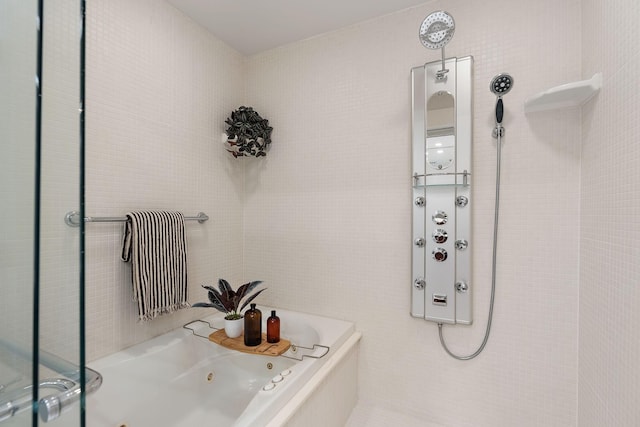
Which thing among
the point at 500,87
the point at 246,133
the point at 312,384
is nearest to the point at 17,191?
the point at 312,384

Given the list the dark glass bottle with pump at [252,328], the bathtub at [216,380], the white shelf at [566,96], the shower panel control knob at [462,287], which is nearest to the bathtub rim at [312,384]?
the bathtub at [216,380]

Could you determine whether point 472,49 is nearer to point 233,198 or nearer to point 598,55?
point 598,55

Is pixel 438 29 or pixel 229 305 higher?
pixel 438 29

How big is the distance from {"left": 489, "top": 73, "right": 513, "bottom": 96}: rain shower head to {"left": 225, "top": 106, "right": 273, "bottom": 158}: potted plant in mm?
1349

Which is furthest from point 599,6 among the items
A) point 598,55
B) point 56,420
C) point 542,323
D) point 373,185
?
point 56,420

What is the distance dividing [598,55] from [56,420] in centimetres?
196

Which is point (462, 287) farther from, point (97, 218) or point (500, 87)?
point (97, 218)

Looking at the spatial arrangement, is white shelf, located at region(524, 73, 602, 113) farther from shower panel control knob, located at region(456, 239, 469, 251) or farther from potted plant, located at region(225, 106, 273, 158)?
potted plant, located at region(225, 106, 273, 158)

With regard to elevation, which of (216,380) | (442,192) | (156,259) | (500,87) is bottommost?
(216,380)

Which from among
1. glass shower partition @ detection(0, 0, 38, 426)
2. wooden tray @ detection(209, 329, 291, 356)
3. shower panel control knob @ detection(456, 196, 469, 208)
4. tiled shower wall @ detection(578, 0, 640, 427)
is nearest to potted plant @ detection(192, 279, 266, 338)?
wooden tray @ detection(209, 329, 291, 356)

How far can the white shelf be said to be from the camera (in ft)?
3.95

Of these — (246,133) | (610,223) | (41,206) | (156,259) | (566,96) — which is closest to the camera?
(41,206)

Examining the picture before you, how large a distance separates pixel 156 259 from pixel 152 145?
618 mm

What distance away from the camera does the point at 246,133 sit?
77.8 inches
